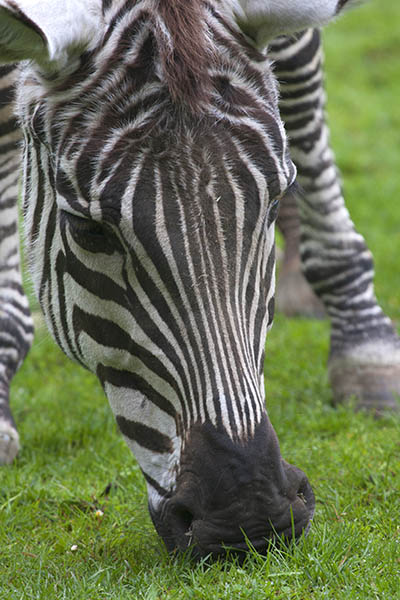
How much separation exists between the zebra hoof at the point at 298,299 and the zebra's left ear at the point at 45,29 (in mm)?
4986

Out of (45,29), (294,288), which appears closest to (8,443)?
(45,29)

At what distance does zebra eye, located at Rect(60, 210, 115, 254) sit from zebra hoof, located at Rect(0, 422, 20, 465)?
202 centimetres

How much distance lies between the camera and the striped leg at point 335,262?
596cm

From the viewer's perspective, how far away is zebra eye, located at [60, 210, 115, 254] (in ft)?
11.3

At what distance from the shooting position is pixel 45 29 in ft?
10.6

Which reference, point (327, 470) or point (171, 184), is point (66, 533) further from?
point (171, 184)

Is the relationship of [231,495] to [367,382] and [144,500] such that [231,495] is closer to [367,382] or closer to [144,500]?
[144,500]

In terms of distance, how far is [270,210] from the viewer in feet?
11.8

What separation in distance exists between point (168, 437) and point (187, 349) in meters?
0.37

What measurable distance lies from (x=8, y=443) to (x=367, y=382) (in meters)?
2.38

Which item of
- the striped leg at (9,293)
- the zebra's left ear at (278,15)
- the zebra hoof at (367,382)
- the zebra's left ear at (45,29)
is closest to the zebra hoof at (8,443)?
the striped leg at (9,293)

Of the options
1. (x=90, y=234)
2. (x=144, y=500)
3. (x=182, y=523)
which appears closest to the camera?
(x=182, y=523)

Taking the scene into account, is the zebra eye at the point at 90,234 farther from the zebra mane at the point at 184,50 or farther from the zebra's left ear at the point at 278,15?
the zebra's left ear at the point at 278,15

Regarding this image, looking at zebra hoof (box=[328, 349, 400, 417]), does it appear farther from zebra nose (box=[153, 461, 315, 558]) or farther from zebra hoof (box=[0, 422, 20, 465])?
zebra nose (box=[153, 461, 315, 558])
